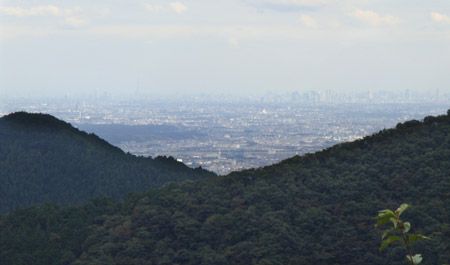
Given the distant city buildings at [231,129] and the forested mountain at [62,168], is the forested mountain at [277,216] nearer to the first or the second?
the forested mountain at [62,168]

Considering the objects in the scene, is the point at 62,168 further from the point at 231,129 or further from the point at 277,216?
Answer: the point at 231,129

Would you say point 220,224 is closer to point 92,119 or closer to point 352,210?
point 352,210

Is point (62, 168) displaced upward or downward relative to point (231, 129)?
downward

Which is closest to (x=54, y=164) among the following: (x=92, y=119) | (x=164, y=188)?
(x=164, y=188)

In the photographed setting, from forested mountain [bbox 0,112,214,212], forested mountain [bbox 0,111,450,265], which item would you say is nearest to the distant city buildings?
forested mountain [bbox 0,112,214,212]

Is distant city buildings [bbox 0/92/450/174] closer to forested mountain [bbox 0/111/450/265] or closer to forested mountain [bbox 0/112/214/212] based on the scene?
forested mountain [bbox 0/112/214/212]

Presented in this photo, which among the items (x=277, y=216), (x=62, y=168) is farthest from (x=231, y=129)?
(x=277, y=216)
